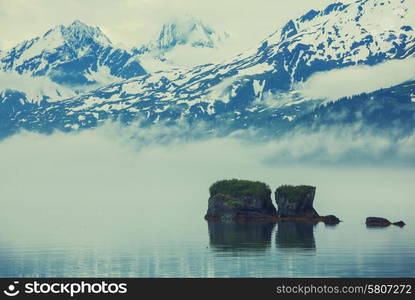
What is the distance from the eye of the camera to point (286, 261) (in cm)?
18675

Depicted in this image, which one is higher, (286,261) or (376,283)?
(286,261)

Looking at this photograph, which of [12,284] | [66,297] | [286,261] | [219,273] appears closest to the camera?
[66,297]

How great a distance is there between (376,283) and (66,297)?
37319 mm

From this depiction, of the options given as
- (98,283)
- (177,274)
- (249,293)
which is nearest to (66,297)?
(98,283)

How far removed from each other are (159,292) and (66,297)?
38.8ft

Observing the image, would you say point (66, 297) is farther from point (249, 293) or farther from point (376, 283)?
point (376, 283)

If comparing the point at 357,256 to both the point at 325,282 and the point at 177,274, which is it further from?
the point at 325,282

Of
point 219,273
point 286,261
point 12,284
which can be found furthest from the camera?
point 286,261

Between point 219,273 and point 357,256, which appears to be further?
point 357,256

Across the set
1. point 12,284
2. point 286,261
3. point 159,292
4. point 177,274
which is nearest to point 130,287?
point 159,292

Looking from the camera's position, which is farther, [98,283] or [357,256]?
[357,256]

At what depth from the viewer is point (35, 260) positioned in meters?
196

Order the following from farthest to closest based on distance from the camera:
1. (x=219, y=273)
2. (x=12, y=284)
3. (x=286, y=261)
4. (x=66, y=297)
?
(x=286, y=261), (x=219, y=273), (x=12, y=284), (x=66, y=297)

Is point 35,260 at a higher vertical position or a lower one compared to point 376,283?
higher
